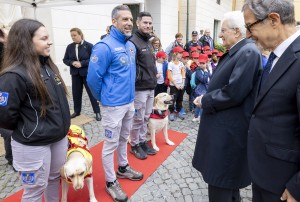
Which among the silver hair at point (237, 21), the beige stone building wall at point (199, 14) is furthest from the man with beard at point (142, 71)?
the beige stone building wall at point (199, 14)

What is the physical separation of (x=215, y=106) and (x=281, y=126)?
2.31ft

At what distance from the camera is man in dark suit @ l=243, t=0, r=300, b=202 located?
55.9 inches

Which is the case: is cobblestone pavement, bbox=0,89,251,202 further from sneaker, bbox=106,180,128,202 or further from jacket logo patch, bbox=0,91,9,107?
jacket logo patch, bbox=0,91,9,107

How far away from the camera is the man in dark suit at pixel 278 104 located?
4.66 feet

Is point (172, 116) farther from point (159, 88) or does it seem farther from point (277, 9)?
point (277, 9)

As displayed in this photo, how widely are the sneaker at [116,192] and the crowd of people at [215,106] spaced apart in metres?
0.01

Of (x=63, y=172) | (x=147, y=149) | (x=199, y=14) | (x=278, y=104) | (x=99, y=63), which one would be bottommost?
(x=147, y=149)

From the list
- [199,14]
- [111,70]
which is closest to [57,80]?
[111,70]

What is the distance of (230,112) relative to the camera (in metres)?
2.12

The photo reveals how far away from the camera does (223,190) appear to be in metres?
2.21

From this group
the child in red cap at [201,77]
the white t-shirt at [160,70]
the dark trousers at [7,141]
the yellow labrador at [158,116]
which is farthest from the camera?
the white t-shirt at [160,70]

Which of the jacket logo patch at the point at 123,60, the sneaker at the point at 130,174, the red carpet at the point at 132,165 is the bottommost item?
the red carpet at the point at 132,165

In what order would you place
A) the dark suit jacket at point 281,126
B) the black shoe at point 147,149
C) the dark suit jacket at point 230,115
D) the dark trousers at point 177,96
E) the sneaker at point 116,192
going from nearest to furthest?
the dark suit jacket at point 281,126, the dark suit jacket at point 230,115, the sneaker at point 116,192, the black shoe at point 147,149, the dark trousers at point 177,96

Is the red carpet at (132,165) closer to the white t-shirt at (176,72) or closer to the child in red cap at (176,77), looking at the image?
the child in red cap at (176,77)
